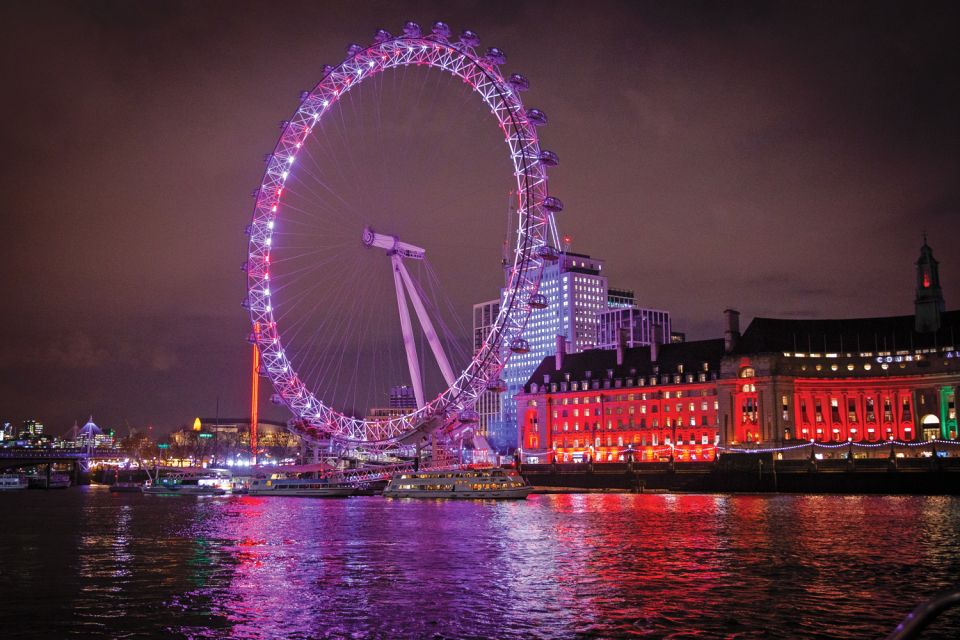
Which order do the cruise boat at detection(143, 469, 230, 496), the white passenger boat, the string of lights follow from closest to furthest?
the string of lights < the white passenger boat < the cruise boat at detection(143, 469, 230, 496)

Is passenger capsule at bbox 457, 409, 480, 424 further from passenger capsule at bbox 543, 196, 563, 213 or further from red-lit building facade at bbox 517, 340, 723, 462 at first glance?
red-lit building facade at bbox 517, 340, 723, 462

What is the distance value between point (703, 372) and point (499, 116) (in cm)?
8703

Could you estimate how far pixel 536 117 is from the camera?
75812 mm

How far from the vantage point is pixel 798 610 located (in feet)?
92.1

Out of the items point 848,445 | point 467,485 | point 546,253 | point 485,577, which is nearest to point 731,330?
point 848,445

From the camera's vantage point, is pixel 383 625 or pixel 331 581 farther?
pixel 331 581

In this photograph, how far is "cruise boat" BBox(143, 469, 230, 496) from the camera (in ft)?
460

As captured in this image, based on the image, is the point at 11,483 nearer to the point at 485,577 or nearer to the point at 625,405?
the point at 625,405

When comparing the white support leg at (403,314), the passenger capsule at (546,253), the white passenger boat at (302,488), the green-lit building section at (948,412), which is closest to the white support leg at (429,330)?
the white support leg at (403,314)

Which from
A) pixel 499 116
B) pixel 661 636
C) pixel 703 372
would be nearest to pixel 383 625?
pixel 661 636

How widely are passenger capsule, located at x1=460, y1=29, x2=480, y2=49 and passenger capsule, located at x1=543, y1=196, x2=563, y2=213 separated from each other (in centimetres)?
1355

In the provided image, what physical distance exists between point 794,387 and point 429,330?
2918 inches

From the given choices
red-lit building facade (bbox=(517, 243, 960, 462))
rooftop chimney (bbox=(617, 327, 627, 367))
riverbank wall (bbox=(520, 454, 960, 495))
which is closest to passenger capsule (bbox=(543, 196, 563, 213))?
riverbank wall (bbox=(520, 454, 960, 495))

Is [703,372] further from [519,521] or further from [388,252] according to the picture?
[519,521]
